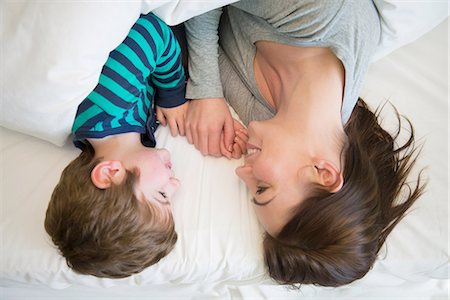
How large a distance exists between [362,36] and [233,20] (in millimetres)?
294

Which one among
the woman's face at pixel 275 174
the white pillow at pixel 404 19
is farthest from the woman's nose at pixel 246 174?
the white pillow at pixel 404 19

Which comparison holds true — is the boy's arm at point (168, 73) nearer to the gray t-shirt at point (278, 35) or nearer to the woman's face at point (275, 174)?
the gray t-shirt at point (278, 35)

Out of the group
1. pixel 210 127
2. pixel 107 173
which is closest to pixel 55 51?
pixel 107 173

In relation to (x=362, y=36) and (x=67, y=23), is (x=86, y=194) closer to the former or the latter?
(x=67, y=23)

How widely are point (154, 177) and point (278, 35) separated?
0.38 meters

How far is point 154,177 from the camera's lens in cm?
78

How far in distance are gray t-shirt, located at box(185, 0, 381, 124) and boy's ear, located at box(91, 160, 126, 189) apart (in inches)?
10.5

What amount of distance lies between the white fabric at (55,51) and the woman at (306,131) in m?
0.18

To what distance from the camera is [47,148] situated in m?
0.88

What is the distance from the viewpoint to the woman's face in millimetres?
750

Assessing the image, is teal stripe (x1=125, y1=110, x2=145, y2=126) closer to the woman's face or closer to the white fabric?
the white fabric

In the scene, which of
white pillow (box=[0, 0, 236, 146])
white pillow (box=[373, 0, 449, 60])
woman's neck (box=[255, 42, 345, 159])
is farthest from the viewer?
white pillow (box=[373, 0, 449, 60])

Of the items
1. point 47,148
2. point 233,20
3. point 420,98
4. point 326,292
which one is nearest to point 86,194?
point 47,148

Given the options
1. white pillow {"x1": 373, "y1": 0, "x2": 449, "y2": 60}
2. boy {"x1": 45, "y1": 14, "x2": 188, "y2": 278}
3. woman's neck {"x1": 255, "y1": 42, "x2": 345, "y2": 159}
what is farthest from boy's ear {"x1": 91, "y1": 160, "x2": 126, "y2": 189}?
white pillow {"x1": 373, "y1": 0, "x2": 449, "y2": 60}
